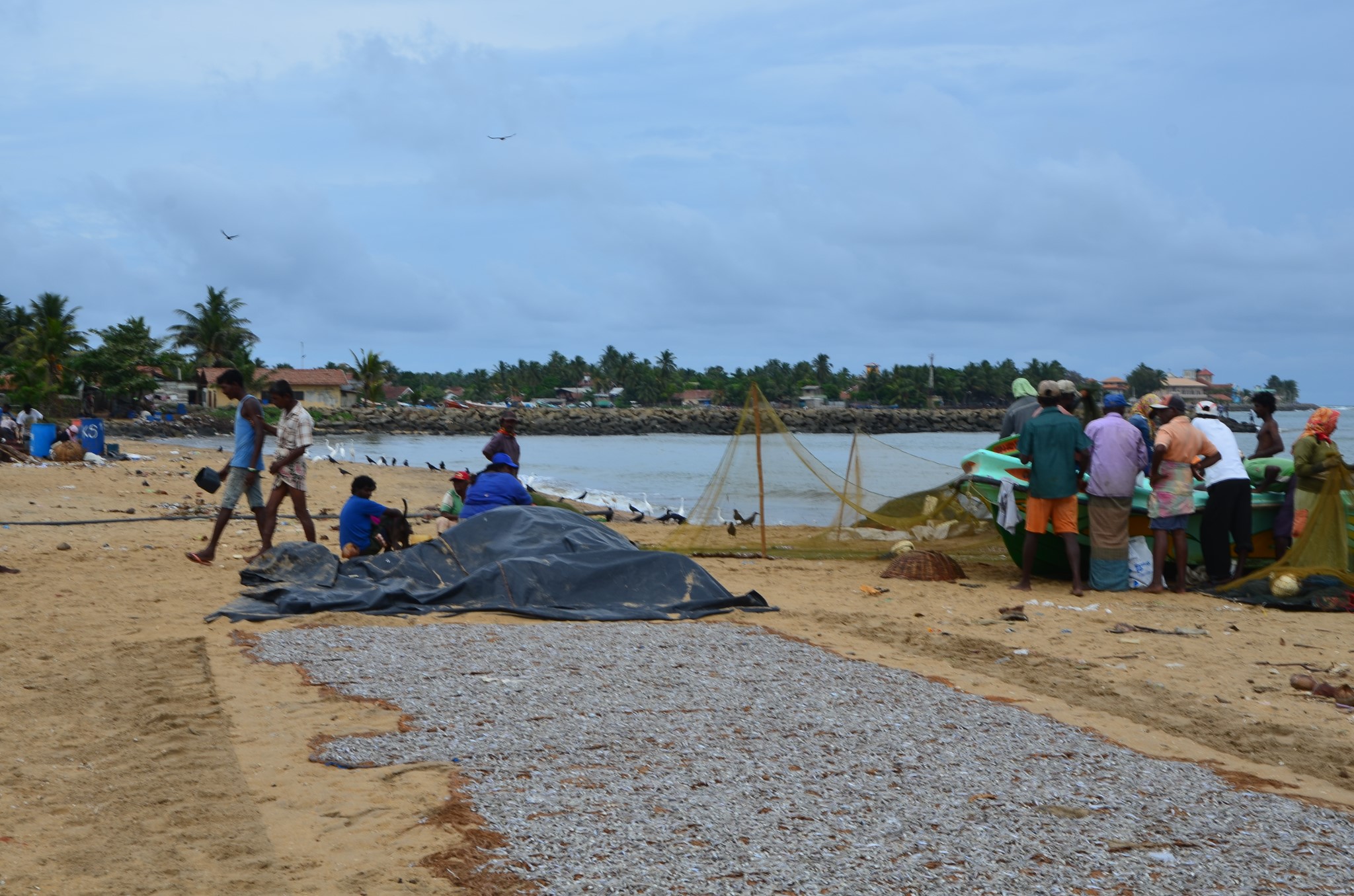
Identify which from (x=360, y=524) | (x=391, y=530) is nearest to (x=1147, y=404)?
(x=391, y=530)

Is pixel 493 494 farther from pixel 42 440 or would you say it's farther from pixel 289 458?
pixel 42 440

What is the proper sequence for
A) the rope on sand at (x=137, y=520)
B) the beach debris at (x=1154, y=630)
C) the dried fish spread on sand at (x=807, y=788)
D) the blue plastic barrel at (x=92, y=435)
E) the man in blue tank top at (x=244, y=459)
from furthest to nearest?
the blue plastic barrel at (x=92, y=435) → the rope on sand at (x=137, y=520) → the man in blue tank top at (x=244, y=459) → the beach debris at (x=1154, y=630) → the dried fish spread on sand at (x=807, y=788)

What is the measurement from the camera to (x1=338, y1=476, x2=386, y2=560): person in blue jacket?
9.76 m

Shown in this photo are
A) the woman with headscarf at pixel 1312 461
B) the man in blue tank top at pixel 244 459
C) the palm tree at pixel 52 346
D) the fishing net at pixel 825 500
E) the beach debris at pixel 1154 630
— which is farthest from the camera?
the palm tree at pixel 52 346

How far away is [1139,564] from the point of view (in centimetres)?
976

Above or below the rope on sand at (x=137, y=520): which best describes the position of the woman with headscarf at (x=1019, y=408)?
above

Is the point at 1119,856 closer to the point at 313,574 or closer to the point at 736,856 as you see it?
the point at 736,856

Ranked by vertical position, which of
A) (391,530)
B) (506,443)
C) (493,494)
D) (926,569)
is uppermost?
(506,443)

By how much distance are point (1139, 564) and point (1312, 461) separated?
160cm

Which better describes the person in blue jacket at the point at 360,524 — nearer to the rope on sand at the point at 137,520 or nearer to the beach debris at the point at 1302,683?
the rope on sand at the point at 137,520

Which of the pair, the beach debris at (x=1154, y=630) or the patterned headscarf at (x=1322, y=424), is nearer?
the beach debris at (x=1154, y=630)

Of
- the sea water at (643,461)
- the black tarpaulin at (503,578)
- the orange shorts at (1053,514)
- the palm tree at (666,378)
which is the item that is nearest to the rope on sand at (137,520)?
the black tarpaulin at (503,578)

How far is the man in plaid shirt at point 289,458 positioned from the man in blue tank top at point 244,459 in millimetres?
112

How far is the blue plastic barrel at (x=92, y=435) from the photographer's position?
2466 cm
